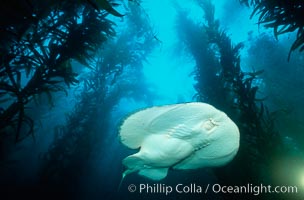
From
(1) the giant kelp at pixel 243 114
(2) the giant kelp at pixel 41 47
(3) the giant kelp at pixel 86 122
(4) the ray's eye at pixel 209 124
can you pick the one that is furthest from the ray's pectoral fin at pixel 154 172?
(3) the giant kelp at pixel 86 122

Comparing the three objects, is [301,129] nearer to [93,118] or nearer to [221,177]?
[221,177]

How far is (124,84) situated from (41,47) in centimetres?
826

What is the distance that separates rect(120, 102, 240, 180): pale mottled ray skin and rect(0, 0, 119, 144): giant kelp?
1.96m

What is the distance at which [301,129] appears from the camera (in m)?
11.3

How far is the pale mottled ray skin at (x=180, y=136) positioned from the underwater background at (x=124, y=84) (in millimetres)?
288

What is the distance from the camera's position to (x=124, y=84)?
1254 cm

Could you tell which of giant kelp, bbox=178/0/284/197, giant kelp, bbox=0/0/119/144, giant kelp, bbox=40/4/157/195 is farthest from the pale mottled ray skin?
giant kelp, bbox=40/4/157/195

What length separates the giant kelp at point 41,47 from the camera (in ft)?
12.5

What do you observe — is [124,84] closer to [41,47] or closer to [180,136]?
[41,47]

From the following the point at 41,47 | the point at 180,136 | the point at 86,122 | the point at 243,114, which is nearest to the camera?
the point at 180,136

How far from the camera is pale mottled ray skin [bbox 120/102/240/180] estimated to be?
8.62 ft

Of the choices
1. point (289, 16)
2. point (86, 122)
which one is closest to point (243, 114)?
point (289, 16)

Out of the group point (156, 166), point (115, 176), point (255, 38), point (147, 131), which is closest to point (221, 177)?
point (156, 166)

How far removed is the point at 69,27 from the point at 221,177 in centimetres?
555
